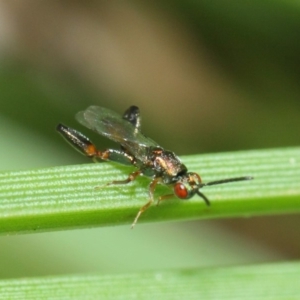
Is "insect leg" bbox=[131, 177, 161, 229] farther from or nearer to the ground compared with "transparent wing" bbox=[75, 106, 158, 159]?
nearer to the ground

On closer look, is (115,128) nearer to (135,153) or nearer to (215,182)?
(135,153)

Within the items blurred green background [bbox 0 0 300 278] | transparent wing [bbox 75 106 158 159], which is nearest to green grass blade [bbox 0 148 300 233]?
transparent wing [bbox 75 106 158 159]

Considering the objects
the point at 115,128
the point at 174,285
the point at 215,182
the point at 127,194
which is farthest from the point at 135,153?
the point at 174,285

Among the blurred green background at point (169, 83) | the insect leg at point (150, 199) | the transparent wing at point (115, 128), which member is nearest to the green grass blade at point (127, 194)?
the insect leg at point (150, 199)

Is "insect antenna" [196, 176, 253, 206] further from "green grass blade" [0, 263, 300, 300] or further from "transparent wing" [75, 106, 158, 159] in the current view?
"transparent wing" [75, 106, 158, 159]

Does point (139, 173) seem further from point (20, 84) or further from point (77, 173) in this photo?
point (20, 84)

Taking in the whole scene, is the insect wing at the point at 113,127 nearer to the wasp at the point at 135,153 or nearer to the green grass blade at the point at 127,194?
the wasp at the point at 135,153
